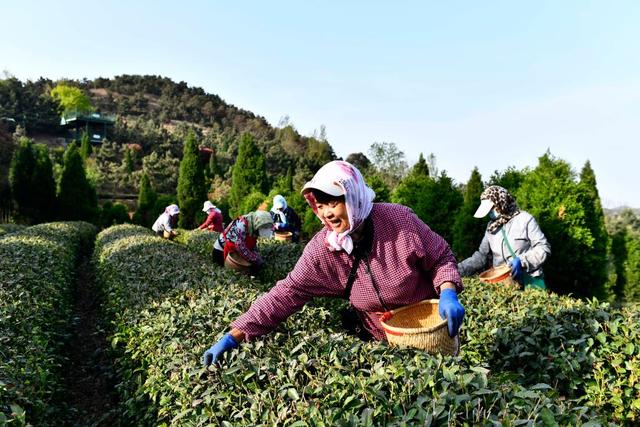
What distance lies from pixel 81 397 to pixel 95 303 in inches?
149

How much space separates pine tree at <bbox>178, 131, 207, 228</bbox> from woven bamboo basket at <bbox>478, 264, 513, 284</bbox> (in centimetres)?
2932

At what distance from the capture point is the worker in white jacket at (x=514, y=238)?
4.54 m

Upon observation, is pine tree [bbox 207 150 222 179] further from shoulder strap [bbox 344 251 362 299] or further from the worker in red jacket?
shoulder strap [bbox 344 251 362 299]

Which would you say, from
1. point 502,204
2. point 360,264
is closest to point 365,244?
point 360,264

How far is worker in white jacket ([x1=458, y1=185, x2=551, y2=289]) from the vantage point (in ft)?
14.9

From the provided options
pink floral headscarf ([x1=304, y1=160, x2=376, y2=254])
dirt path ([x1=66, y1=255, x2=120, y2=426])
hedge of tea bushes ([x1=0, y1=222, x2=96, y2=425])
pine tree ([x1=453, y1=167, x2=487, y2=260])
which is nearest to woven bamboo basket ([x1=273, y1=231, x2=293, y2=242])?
dirt path ([x1=66, y1=255, x2=120, y2=426])

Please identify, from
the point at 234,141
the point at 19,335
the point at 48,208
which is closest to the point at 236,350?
the point at 19,335

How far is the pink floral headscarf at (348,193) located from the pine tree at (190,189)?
31184 mm

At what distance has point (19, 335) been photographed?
3.35m

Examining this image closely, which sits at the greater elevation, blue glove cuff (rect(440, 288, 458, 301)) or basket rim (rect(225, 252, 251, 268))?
blue glove cuff (rect(440, 288, 458, 301))

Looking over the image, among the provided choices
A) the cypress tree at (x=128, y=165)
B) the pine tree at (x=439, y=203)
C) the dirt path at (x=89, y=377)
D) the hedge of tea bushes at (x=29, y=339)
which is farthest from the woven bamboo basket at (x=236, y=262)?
the cypress tree at (x=128, y=165)

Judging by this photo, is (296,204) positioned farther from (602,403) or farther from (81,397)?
(602,403)

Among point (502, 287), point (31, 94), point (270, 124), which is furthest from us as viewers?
point (270, 124)

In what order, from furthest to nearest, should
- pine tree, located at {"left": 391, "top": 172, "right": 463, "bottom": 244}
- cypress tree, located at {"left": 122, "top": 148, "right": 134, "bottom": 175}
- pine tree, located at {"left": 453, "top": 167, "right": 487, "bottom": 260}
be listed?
cypress tree, located at {"left": 122, "top": 148, "right": 134, "bottom": 175} < pine tree, located at {"left": 391, "top": 172, "right": 463, "bottom": 244} < pine tree, located at {"left": 453, "top": 167, "right": 487, "bottom": 260}
